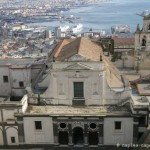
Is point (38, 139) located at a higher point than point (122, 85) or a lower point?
lower

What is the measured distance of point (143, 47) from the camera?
4906 centimetres

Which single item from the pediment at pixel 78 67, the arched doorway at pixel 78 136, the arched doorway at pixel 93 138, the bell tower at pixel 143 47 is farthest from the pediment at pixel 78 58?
the bell tower at pixel 143 47

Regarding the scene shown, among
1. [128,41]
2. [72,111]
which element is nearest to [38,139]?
[72,111]

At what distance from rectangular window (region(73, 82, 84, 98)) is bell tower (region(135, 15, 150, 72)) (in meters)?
14.9

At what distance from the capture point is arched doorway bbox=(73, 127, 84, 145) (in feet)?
123

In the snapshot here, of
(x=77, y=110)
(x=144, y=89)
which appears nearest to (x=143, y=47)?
(x=144, y=89)

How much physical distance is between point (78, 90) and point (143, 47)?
16.1 meters

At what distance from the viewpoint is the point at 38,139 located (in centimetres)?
3766

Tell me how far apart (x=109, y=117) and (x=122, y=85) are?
4730 millimetres

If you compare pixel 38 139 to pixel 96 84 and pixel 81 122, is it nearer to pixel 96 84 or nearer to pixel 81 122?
pixel 81 122

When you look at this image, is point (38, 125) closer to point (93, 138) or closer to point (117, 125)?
point (93, 138)

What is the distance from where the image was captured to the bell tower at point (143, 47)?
158 ft

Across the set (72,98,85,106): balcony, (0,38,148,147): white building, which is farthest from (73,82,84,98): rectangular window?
(72,98,85,106): balcony

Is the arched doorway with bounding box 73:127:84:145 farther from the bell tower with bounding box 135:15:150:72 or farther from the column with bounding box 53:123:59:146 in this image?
the bell tower with bounding box 135:15:150:72
